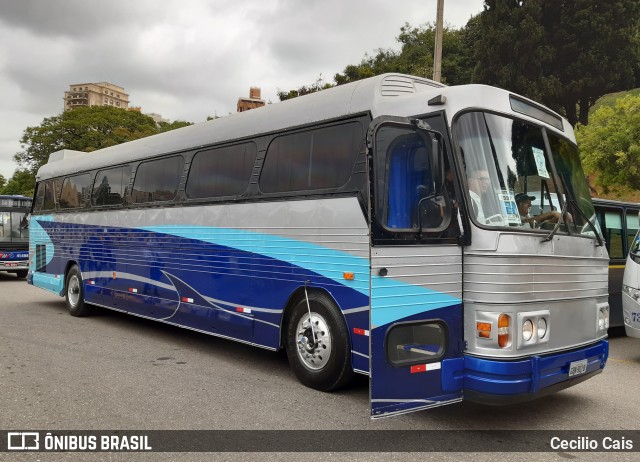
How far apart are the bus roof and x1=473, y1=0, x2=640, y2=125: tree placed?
3027 centimetres

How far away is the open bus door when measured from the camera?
436 centimetres

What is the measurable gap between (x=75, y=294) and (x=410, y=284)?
9.27 metres

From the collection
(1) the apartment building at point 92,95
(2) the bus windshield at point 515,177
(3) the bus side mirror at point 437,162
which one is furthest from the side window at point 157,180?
(1) the apartment building at point 92,95

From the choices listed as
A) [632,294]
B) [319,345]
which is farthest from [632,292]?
[319,345]

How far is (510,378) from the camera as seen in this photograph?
4508 millimetres

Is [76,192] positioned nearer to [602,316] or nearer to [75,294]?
[75,294]

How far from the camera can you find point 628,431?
16.3 feet

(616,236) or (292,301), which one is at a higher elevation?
(616,236)

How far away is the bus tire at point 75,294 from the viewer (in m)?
11.5

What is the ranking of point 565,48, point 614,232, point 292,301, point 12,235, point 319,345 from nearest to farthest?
→ point 319,345 < point 292,301 < point 614,232 < point 12,235 < point 565,48

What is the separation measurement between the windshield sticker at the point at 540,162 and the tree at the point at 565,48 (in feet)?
104

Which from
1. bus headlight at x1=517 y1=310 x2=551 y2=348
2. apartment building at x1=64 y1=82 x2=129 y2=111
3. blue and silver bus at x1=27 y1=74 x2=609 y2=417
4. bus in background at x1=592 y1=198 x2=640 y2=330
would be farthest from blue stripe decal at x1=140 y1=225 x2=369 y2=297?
apartment building at x1=64 y1=82 x2=129 y2=111

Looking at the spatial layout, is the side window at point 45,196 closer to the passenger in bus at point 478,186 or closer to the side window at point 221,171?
the side window at point 221,171

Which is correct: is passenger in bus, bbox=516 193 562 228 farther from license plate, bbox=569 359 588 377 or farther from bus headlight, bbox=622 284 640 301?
bus headlight, bbox=622 284 640 301
